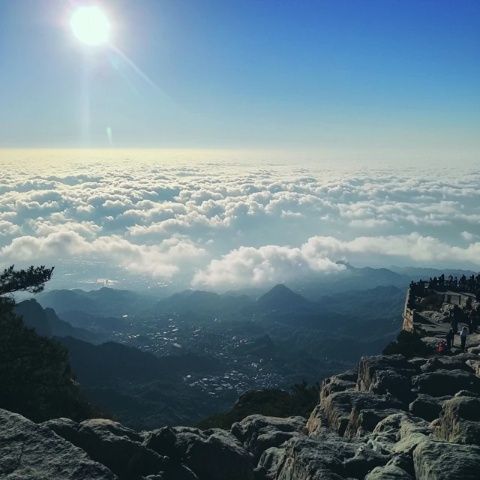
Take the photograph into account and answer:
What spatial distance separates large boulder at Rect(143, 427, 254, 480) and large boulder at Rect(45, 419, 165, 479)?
136 cm

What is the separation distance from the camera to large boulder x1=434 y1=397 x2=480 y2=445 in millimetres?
20297

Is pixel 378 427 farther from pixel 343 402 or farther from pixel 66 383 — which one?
pixel 66 383

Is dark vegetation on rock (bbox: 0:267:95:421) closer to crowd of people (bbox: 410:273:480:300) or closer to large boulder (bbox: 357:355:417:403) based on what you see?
large boulder (bbox: 357:355:417:403)

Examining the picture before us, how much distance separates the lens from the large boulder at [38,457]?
15.5 m

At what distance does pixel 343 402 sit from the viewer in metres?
33.5

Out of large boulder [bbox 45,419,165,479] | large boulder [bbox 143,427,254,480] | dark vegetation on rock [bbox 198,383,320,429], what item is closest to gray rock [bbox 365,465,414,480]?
large boulder [bbox 143,427,254,480]

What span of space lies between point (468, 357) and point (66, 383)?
30.6m

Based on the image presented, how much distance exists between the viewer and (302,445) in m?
20.9

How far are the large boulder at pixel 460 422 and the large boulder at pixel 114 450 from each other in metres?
11.8

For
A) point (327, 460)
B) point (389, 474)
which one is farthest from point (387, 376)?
point (389, 474)

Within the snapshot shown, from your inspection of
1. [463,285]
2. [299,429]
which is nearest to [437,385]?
[299,429]

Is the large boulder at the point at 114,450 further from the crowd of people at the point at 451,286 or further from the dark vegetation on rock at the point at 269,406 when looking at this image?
the crowd of people at the point at 451,286

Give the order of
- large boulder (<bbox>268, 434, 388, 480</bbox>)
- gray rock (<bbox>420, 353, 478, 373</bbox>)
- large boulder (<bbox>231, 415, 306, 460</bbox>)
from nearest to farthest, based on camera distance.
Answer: large boulder (<bbox>268, 434, 388, 480</bbox>)
large boulder (<bbox>231, 415, 306, 460</bbox>)
gray rock (<bbox>420, 353, 478, 373</bbox>)

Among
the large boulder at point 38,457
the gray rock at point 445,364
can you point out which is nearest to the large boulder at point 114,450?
the large boulder at point 38,457
